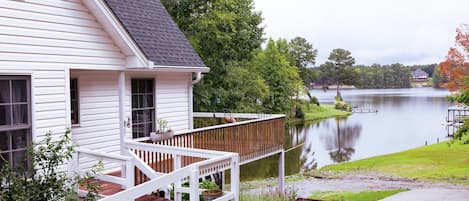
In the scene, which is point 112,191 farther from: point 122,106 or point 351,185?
point 351,185

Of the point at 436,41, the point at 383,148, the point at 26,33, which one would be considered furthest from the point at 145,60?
the point at 436,41

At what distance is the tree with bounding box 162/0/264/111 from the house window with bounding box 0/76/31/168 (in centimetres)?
1527

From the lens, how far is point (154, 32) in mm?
11852

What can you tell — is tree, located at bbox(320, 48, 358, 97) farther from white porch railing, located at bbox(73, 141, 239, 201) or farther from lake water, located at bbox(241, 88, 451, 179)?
white porch railing, located at bbox(73, 141, 239, 201)

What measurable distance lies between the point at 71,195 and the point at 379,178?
62.1 feet

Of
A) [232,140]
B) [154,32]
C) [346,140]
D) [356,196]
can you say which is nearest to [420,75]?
[346,140]

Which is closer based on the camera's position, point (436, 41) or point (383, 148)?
point (383, 148)

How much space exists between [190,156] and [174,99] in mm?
3746

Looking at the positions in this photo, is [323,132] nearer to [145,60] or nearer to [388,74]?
[145,60]

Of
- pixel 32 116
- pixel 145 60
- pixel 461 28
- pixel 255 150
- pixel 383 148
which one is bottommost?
pixel 383 148

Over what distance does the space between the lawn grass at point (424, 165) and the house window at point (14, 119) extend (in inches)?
742

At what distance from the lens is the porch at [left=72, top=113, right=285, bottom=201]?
21.3 feet

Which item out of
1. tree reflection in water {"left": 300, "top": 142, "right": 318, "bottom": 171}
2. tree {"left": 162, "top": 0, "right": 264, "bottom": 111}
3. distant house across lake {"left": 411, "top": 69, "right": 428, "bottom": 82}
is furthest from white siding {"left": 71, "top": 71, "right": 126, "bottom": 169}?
distant house across lake {"left": 411, "top": 69, "right": 428, "bottom": 82}

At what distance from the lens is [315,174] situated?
81.6ft
